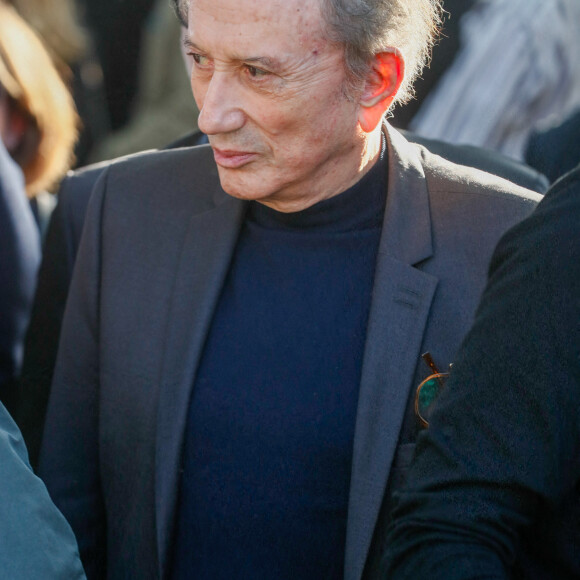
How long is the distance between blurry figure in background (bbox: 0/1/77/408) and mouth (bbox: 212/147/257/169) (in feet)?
3.30

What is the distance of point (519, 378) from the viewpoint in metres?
1.06

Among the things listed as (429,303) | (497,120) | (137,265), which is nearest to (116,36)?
(497,120)

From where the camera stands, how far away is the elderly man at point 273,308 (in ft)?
5.60

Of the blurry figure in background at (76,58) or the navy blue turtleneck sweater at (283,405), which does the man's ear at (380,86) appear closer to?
the navy blue turtleneck sweater at (283,405)

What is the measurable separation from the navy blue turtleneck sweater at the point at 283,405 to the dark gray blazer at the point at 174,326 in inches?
1.9

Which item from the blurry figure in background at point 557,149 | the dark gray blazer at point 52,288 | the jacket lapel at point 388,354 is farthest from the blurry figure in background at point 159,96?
the jacket lapel at point 388,354

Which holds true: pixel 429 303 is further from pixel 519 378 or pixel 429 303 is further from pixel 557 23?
pixel 557 23

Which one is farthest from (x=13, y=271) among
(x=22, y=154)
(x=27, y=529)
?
(x=27, y=529)

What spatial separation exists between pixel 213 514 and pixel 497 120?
2316 mm

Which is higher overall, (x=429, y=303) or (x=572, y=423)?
(x=572, y=423)

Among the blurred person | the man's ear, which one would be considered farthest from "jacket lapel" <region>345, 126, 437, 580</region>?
the blurred person

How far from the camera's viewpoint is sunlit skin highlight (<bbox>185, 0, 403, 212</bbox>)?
5.35 ft

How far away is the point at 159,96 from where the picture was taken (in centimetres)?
386

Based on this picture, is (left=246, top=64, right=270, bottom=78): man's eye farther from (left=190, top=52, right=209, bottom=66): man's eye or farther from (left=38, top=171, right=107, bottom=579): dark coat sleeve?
(left=38, top=171, right=107, bottom=579): dark coat sleeve
